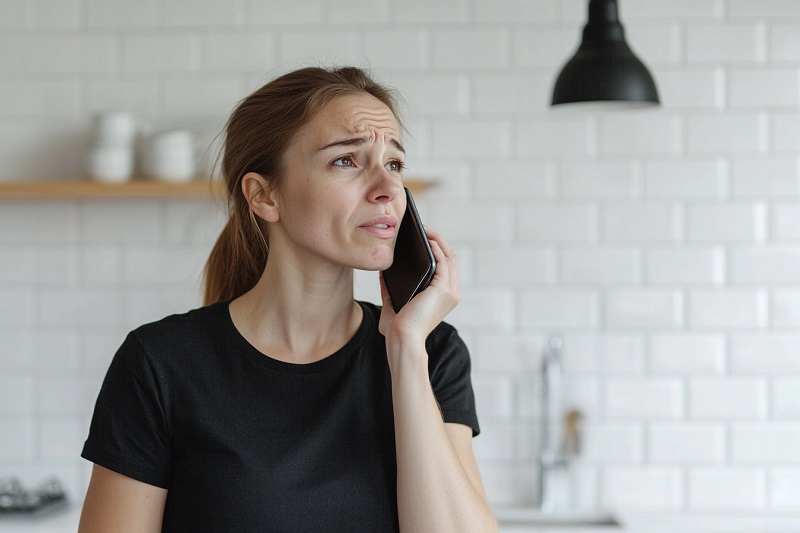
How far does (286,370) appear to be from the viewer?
61.6 inches

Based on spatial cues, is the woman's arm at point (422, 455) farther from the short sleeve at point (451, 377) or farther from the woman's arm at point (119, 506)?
the woman's arm at point (119, 506)

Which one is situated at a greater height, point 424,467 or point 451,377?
point 451,377

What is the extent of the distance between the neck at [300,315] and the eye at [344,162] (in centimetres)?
17

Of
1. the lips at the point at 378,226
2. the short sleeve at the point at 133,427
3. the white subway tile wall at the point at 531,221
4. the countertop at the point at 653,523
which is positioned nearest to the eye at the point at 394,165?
the lips at the point at 378,226

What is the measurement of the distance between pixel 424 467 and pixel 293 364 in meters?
0.28

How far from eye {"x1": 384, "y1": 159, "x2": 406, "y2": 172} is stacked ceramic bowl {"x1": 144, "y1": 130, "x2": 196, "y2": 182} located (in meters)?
1.27

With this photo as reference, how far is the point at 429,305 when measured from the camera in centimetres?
158

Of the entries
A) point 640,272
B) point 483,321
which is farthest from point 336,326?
point 640,272

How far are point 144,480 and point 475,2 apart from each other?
1824 millimetres

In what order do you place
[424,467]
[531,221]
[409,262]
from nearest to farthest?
[424,467] < [409,262] < [531,221]

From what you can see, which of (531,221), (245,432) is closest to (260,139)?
(245,432)

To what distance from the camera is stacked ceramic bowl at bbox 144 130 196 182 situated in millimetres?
2717

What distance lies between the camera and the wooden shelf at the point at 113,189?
2.68 m

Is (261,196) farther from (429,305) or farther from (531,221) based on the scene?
(531,221)
